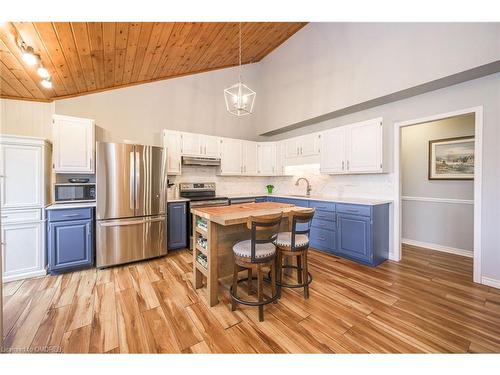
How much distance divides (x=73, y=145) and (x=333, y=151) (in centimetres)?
430

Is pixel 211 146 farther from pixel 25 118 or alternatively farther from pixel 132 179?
pixel 25 118

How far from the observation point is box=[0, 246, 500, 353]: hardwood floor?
1601 mm

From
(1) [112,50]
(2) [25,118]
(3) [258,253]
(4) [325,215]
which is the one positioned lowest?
(3) [258,253]

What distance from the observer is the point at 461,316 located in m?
1.93

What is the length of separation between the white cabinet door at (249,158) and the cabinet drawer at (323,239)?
2.05m

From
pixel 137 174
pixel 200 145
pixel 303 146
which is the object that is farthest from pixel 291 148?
pixel 137 174

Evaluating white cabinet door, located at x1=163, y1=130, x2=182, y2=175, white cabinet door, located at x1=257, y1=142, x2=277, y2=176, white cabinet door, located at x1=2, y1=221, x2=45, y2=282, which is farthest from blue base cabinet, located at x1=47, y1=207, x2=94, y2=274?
white cabinet door, located at x1=257, y1=142, x2=277, y2=176

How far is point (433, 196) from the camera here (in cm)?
387

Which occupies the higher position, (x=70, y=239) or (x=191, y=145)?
(x=191, y=145)

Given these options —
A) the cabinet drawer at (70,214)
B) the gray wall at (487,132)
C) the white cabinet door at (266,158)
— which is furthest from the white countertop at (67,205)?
the gray wall at (487,132)

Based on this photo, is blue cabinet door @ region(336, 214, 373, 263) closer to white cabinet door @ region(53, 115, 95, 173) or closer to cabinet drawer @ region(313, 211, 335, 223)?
cabinet drawer @ region(313, 211, 335, 223)

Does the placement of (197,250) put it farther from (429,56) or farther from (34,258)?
(429,56)

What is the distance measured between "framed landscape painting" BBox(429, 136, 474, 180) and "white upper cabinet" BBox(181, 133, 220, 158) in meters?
4.24
